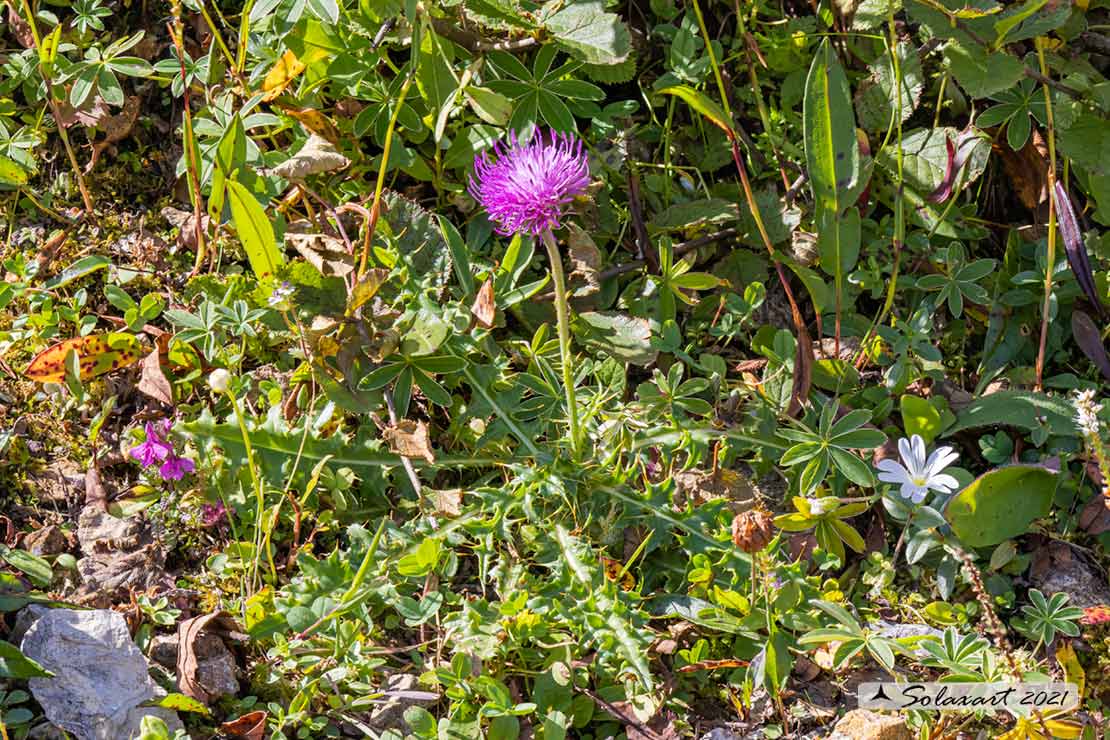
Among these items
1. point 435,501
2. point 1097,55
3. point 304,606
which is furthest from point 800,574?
point 1097,55

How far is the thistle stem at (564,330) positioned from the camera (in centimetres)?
205

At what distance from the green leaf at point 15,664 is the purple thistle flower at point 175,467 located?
0.51 meters

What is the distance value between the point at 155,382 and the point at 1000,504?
2085 millimetres

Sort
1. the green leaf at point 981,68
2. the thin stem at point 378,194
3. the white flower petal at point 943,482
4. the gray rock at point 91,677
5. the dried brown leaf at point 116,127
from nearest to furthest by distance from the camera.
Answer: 1. the gray rock at point 91,677
2. the white flower petal at point 943,482
3. the thin stem at point 378,194
4. the green leaf at point 981,68
5. the dried brown leaf at point 116,127

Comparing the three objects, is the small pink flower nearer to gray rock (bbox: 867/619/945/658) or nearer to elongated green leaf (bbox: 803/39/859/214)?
gray rock (bbox: 867/619/945/658)

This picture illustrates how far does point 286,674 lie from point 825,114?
5.97 ft

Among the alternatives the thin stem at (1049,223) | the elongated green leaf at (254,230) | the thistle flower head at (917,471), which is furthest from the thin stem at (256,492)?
the thin stem at (1049,223)

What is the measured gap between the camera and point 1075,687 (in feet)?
7.48

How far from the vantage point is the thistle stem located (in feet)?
6.73

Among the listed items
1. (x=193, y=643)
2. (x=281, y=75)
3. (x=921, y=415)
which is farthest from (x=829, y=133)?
(x=193, y=643)

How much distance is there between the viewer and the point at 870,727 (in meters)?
2.16

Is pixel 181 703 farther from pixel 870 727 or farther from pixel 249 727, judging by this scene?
pixel 870 727

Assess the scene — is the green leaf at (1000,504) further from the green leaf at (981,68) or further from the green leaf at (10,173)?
the green leaf at (10,173)

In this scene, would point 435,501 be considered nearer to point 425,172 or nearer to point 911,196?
point 425,172
